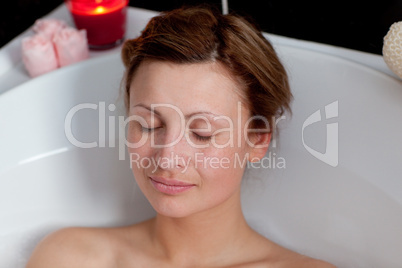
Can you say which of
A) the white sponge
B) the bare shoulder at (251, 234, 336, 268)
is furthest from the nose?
the white sponge

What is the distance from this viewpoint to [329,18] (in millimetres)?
1677

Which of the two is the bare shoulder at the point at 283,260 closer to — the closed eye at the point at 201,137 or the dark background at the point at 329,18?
the closed eye at the point at 201,137

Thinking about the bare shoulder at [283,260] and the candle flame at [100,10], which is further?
the candle flame at [100,10]

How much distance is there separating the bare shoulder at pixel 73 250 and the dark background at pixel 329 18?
0.71 m

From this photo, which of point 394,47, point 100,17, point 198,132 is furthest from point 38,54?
point 394,47

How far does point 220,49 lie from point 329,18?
0.62 metres

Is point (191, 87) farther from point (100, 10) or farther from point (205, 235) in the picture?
point (100, 10)

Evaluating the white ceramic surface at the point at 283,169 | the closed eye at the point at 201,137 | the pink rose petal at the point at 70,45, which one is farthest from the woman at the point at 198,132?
the pink rose petal at the point at 70,45

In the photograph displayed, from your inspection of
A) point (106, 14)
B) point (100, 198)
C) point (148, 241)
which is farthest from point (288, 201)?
point (106, 14)

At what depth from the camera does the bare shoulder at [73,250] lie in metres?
1.33

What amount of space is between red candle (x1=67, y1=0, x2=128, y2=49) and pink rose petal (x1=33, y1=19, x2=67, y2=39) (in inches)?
1.9

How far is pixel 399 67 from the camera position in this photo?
130 centimetres

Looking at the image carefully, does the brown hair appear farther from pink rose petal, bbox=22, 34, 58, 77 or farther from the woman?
pink rose petal, bbox=22, 34, 58, 77

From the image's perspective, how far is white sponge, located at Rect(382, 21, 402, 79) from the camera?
124 cm
